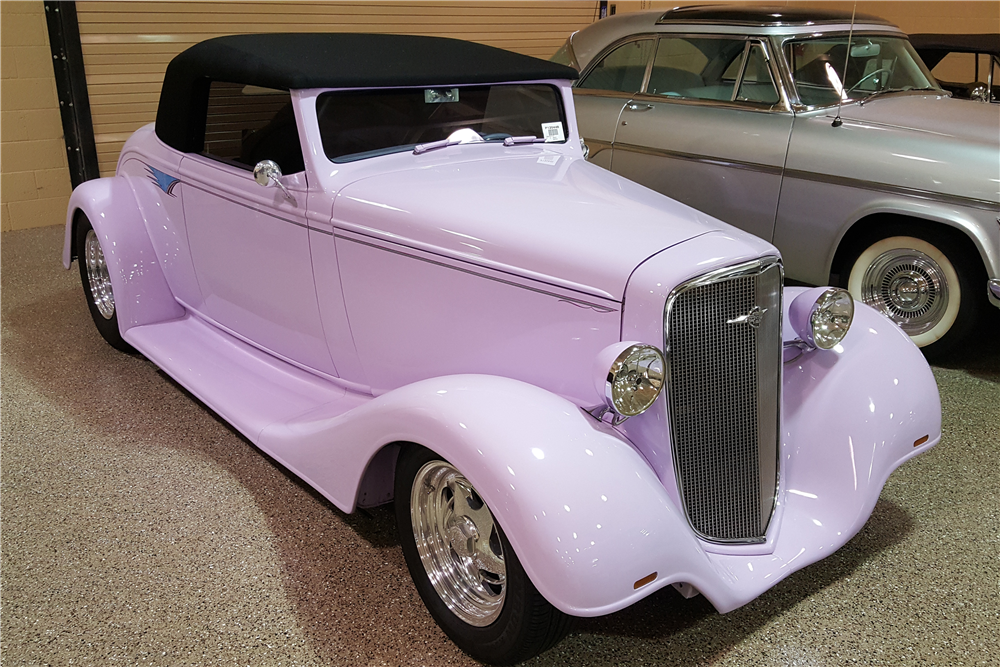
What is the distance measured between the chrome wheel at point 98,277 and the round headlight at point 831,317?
343 centimetres

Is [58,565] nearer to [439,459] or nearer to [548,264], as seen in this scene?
[439,459]

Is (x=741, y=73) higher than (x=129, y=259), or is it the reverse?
(x=741, y=73)

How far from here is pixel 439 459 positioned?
218 cm

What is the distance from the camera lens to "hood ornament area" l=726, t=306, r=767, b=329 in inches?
88.6

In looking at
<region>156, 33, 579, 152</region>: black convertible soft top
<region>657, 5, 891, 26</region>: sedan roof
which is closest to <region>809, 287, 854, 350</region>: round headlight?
<region>156, 33, 579, 152</region>: black convertible soft top

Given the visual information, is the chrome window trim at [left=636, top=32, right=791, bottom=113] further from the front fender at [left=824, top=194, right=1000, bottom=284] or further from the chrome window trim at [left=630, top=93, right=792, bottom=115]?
the front fender at [left=824, top=194, right=1000, bottom=284]

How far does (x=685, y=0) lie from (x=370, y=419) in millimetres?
8047

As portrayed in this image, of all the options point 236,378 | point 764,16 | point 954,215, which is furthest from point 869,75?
point 236,378

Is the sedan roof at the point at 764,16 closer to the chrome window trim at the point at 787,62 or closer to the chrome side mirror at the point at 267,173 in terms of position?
the chrome window trim at the point at 787,62

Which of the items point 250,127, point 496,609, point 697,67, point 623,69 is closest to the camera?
point 496,609

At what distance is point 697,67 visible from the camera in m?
5.20

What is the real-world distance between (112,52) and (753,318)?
20.6 feet

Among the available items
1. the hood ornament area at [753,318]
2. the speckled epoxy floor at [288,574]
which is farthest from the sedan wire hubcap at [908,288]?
the hood ornament area at [753,318]

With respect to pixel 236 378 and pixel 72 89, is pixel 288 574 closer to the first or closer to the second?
pixel 236 378
